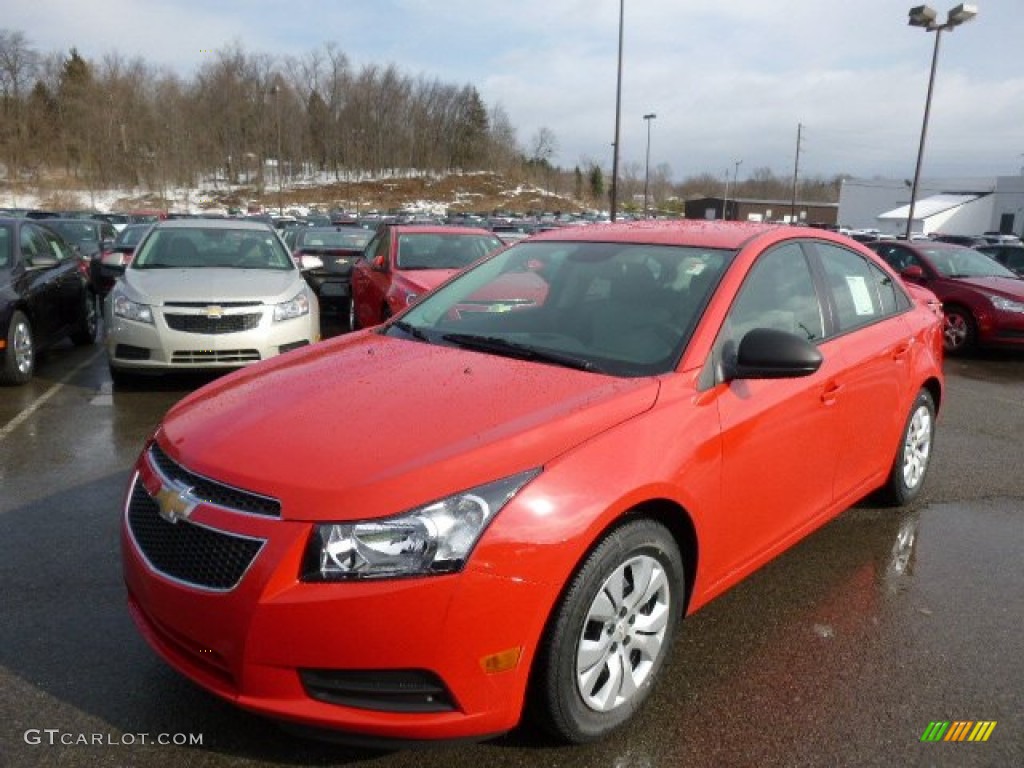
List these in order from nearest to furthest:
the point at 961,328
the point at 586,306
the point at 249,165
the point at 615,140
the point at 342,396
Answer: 1. the point at 342,396
2. the point at 586,306
3. the point at 961,328
4. the point at 615,140
5. the point at 249,165

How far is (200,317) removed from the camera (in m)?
6.73

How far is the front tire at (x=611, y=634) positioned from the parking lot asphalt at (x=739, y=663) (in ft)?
0.49

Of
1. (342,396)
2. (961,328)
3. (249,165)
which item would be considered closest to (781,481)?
(342,396)

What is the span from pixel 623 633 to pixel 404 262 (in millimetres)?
7182

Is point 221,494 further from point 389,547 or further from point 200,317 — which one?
point 200,317

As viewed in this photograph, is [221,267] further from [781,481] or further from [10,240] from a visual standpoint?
[781,481]

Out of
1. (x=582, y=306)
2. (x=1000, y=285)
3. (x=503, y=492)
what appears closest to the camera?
(x=503, y=492)

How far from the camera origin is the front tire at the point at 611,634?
224cm

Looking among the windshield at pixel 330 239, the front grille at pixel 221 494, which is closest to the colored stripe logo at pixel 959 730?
the front grille at pixel 221 494

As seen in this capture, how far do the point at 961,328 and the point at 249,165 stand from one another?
9500 centimetres

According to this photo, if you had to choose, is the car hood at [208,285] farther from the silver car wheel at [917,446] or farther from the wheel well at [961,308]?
the wheel well at [961,308]

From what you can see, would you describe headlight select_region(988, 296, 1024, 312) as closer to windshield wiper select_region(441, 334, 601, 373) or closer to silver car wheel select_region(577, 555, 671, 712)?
windshield wiper select_region(441, 334, 601, 373)

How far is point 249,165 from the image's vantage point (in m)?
93.9
